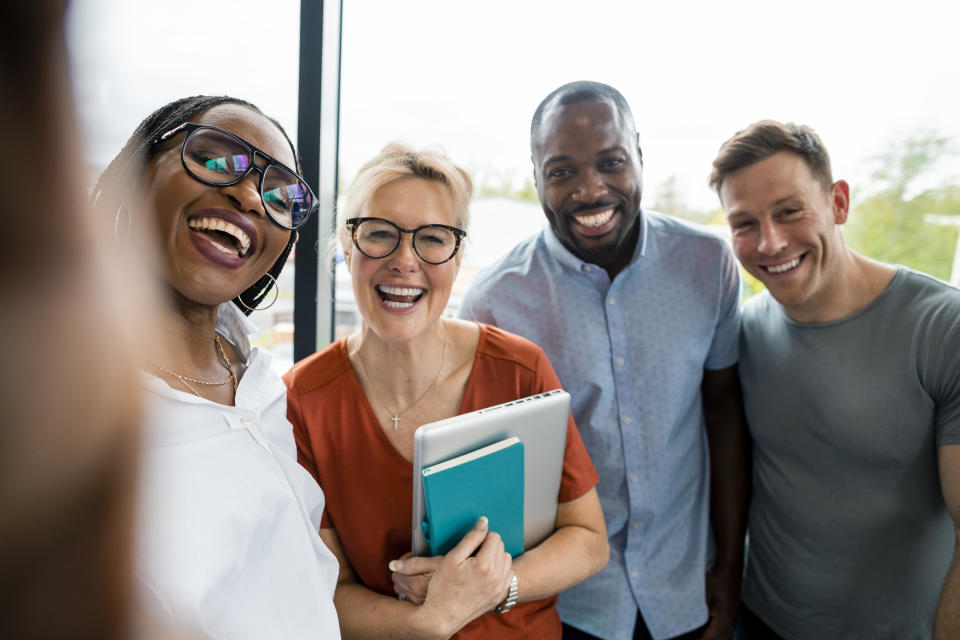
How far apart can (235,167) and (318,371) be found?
58 centimetres

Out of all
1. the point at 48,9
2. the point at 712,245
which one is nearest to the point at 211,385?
the point at 48,9

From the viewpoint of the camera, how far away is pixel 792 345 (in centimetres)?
146

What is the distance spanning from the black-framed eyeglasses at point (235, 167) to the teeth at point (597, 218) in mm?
864

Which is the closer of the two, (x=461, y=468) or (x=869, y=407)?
(x=461, y=468)

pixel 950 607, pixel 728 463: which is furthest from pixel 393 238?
pixel 950 607

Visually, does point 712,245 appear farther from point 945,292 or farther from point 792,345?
point 945,292

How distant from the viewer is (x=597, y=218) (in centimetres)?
149

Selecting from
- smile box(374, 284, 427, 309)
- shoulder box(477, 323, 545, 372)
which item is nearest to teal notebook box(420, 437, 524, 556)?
shoulder box(477, 323, 545, 372)

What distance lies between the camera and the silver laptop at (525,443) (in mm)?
957

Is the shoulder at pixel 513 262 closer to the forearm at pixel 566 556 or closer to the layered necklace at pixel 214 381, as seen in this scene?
the forearm at pixel 566 556

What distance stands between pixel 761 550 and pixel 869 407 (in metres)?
0.58

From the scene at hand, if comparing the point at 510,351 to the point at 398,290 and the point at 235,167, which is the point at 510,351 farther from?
the point at 235,167

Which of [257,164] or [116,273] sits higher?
[257,164]

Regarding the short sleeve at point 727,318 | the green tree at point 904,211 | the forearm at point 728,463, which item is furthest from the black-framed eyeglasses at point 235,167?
the green tree at point 904,211
